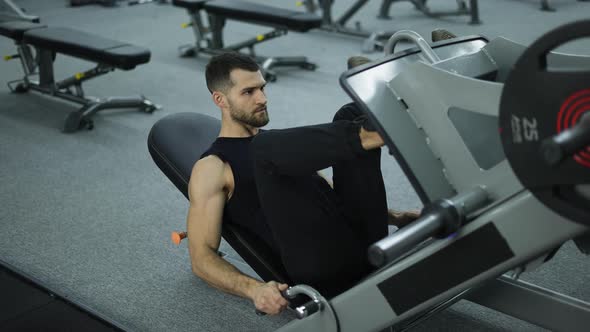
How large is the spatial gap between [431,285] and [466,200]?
189 mm

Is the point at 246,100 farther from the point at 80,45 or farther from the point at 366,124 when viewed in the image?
the point at 80,45

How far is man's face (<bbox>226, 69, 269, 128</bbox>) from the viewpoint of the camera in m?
1.91

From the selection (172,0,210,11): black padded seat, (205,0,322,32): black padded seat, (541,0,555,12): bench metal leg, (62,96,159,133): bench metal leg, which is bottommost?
(541,0,555,12): bench metal leg

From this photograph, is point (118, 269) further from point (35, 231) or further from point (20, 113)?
point (20, 113)

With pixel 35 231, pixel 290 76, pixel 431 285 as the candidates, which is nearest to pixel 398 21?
pixel 290 76

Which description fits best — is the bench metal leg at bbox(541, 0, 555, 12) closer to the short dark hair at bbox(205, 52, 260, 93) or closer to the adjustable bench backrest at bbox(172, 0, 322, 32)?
the adjustable bench backrest at bbox(172, 0, 322, 32)

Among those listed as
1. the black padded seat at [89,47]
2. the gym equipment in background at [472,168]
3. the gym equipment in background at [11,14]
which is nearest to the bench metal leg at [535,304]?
the gym equipment in background at [472,168]

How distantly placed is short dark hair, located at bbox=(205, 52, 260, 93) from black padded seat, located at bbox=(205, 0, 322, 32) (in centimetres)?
242

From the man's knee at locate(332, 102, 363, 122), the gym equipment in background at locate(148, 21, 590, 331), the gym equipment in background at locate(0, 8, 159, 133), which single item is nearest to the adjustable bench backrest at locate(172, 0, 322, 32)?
the gym equipment in background at locate(0, 8, 159, 133)

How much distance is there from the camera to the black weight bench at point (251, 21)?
4371 mm

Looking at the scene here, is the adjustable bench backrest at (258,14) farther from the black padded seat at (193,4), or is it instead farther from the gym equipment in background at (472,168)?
the gym equipment in background at (472,168)

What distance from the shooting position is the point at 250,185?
5.98 ft

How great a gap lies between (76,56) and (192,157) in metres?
1.89

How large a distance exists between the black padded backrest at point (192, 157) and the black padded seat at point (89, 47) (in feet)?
4.53
